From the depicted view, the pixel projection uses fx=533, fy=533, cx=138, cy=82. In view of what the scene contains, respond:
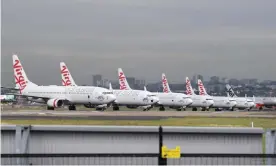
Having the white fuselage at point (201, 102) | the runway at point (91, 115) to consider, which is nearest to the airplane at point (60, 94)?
the runway at point (91, 115)

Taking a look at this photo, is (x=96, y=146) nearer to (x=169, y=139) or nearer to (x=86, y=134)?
(x=86, y=134)

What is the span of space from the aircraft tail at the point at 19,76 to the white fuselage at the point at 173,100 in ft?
97.7

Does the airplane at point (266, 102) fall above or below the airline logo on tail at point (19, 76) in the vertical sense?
below

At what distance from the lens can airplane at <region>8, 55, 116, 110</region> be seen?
8619 centimetres

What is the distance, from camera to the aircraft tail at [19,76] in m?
95.3

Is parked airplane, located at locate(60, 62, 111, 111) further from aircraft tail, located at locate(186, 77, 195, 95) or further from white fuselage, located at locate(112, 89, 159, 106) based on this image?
aircraft tail, located at locate(186, 77, 195, 95)

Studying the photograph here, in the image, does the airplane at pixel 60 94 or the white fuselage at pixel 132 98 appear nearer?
the airplane at pixel 60 94

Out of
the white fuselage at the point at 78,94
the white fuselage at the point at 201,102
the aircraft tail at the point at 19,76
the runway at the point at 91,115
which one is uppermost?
the aircraft tail at the point at 19,76

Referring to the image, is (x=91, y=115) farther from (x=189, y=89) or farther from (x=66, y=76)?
(x=189, y=89)

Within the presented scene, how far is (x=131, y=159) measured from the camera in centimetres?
933

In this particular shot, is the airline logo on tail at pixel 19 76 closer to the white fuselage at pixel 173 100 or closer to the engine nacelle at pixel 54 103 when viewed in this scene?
the engine nacelle at pixel 54 103

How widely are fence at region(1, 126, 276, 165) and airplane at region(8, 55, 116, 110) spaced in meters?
76.3

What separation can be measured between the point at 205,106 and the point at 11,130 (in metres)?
115

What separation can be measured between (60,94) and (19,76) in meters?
11.3
